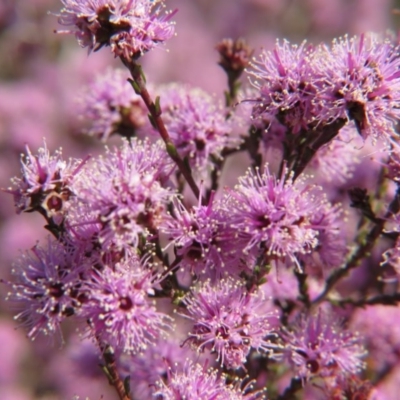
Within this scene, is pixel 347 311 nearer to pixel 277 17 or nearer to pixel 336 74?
pixel 336 74

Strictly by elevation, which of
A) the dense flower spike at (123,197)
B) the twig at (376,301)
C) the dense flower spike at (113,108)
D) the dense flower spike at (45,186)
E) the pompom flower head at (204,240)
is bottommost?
the twig at (376,301)

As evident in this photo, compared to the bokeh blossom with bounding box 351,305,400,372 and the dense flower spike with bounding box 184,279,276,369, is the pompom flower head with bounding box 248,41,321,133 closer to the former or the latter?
the dense flower spike with bounding box 184,279,276,369

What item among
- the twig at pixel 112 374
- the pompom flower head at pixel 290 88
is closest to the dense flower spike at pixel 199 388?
the twig at pixel 112 374

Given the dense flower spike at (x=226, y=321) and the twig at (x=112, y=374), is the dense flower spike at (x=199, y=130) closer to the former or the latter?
the dense flower spike at (x=226, y=321)

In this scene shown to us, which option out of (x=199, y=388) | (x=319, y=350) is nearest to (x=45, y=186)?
(x=199, y=388)

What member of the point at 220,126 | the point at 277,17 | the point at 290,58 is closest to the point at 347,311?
the point at 220,126

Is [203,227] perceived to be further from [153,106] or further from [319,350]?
[319,350]
